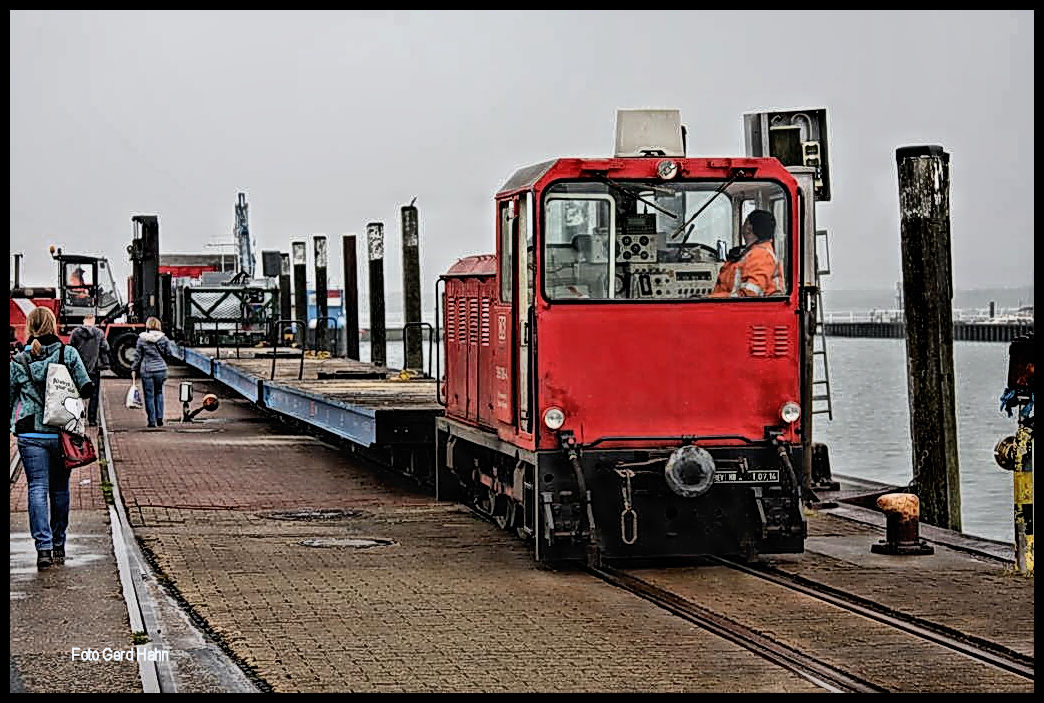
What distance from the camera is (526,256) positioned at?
12227mm

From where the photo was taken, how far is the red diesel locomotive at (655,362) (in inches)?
476

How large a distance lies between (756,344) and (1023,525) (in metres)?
2.33

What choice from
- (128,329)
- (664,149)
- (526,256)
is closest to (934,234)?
(664,149)

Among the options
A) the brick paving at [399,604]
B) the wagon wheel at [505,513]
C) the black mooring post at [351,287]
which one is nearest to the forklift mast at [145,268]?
the black mooring post at [351,287]

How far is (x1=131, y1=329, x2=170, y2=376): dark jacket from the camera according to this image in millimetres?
26172

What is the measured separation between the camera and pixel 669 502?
12219 mm

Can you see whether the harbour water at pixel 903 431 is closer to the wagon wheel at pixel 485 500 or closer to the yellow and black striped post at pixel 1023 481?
the wagon wheel at pixel 485 500

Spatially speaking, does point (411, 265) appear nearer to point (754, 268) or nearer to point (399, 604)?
point (754, 268)

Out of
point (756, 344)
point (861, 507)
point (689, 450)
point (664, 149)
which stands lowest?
point (861, 507)

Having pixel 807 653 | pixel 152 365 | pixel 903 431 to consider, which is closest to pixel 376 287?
pixel 903 431

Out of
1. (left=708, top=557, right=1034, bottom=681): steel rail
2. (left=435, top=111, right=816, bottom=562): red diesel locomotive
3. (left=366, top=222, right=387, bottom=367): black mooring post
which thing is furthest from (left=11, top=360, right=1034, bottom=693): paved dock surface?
(left=366, top=222, right=387, bottom=367): black mooring post

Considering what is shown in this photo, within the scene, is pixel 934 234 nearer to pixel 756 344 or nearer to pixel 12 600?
pixel 756 344

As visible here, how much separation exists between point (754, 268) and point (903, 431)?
3328cm

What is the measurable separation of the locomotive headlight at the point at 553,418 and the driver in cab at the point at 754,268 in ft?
4.78
